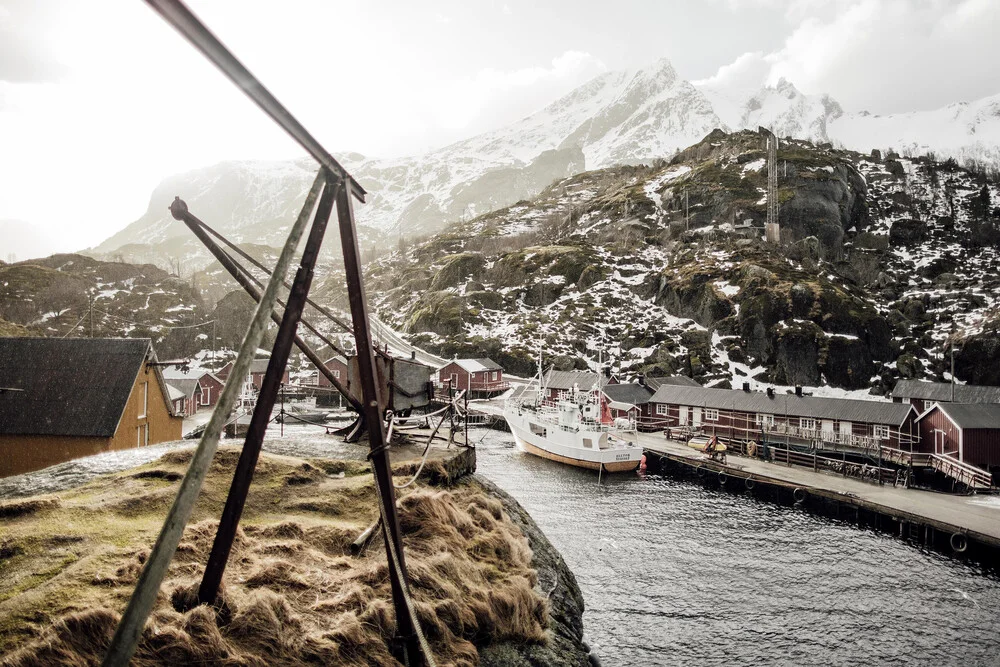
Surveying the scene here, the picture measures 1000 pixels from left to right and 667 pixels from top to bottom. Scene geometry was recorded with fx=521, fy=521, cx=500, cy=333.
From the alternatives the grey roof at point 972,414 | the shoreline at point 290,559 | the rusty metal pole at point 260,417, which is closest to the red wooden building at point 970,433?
the grey roof at point 972,414

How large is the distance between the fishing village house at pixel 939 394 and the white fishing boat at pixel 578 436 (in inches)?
950

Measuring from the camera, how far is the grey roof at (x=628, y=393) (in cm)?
5403

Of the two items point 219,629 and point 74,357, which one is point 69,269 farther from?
point 219,629

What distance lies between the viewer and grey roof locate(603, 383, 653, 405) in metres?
54.0

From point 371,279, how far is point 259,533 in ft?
454

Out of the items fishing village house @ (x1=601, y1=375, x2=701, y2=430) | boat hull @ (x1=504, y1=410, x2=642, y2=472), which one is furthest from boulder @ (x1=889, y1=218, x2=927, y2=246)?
boat hull @ (x1=504, y1=410, x2=642, y2=472)

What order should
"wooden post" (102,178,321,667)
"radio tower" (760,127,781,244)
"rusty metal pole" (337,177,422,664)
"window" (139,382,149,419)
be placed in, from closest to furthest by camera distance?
"wooden post" (102,178,321,667) → "rusty metal pole" (337,177,422,664) → "window" (139,382,149,419) → "radio tower" (760,127,781,244)

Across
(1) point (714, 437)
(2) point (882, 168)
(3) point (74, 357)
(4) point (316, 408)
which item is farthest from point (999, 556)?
(2) point (882, 168)

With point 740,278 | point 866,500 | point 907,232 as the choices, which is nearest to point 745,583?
point 866,500

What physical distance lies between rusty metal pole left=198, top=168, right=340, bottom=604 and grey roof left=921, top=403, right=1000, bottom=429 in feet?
148

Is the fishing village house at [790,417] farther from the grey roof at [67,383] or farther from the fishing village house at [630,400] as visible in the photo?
the grey roof at [67,383]

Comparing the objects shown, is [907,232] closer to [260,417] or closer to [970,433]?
[970,433]

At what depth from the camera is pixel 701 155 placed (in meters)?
142

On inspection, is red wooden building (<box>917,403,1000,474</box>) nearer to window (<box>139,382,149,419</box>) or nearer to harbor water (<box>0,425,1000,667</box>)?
harbor water (<box>0,425,1000,667</box>)
